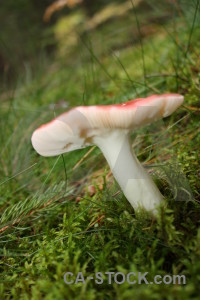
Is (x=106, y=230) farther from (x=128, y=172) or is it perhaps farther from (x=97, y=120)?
(x=97, y=120)

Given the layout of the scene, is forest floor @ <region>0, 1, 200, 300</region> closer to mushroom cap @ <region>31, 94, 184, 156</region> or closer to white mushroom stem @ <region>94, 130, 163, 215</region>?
white mushroom stem @ <region>94, 130, 163, 215</region>

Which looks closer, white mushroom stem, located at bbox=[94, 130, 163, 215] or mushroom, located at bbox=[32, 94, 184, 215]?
mushroom, located at bbox=[32, 94, 184, 215]

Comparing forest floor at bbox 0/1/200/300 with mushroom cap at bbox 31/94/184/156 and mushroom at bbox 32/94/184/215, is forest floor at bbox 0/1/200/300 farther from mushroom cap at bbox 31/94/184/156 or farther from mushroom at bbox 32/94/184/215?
mushroom cap at bbox 31/94/184/156

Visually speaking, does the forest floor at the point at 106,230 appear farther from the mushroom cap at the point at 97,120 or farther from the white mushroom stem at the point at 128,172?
the mushroom cap at the point at 97,120

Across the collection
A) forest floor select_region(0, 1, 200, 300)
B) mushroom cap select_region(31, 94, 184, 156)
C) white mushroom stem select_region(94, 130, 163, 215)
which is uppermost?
mushroom cap select_region(31, 94, 184, 156)

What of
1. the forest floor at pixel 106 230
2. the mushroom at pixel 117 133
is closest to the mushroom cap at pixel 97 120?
the mushroom at pixel 117 133

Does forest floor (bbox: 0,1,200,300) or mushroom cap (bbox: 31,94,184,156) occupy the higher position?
mushroom cap (bbox: 31,94,184,156)

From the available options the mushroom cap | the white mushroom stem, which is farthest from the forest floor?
the mushroom cap
